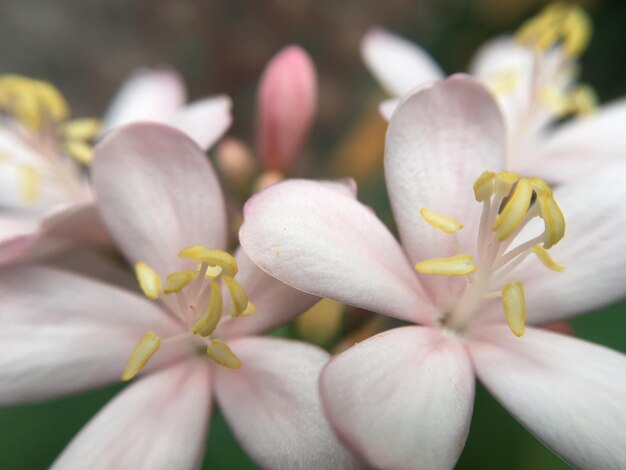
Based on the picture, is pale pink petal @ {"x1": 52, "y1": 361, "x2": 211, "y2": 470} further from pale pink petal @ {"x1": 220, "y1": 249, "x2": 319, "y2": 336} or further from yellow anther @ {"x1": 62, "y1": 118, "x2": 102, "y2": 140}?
yellow anther @ {"x1": 62, "y1": 118, "x2": 102, "y2": 140}

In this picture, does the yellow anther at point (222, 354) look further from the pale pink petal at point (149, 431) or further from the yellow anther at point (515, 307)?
the yellow anther at point (515, 307)

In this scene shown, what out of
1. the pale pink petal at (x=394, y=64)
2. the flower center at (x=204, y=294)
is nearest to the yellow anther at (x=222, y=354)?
the flower center at (x=204, y=294)

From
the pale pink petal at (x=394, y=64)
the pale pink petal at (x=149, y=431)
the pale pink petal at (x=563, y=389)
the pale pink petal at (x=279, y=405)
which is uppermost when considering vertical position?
the pale pink petal at (x=394, y=64)

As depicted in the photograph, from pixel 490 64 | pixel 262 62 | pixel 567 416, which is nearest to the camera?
pixel 567 416

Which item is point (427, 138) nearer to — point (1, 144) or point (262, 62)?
point (1, 144)

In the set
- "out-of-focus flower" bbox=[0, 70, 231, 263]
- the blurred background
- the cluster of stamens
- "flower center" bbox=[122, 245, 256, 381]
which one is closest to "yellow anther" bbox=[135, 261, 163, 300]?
"flower center" bbox=[122, 245, 256, 381]

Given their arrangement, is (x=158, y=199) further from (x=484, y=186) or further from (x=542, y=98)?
(x=542, y=98)

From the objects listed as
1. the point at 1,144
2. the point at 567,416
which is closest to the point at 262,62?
the point at 1,144

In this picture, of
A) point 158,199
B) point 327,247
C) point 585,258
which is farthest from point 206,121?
point 585,258
